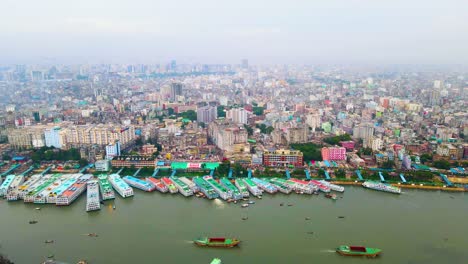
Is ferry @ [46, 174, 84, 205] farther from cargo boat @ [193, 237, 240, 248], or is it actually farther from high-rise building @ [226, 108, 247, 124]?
high-rise building @ [226, 108, 247, 124]

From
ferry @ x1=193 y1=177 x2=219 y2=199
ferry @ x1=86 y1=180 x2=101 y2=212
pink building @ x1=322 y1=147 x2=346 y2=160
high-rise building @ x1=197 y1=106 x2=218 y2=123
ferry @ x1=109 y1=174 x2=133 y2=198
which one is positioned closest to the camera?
ferry @ x1=86 y1=180 x2=101 y2=212

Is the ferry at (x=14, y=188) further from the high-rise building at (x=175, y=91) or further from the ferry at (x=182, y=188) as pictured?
the high-rise building at (x=175, y=91)

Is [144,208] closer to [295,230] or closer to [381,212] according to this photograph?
[295,230]

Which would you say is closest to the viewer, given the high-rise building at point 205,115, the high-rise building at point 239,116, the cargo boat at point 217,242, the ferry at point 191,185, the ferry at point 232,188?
the cargo boat at point 217,242

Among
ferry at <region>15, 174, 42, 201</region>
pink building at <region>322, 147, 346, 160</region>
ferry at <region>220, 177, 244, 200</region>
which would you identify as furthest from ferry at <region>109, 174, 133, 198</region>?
pink building at <region>322, 147, 346, 160</region>

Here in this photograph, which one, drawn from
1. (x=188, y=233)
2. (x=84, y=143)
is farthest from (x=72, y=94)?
(x=188, y=233)

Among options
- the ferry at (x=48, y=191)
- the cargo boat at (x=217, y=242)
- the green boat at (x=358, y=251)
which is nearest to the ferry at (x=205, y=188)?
the cargo boat at (x=217, y=242)

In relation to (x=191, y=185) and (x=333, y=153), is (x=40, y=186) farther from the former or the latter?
(x=333, y=153)
